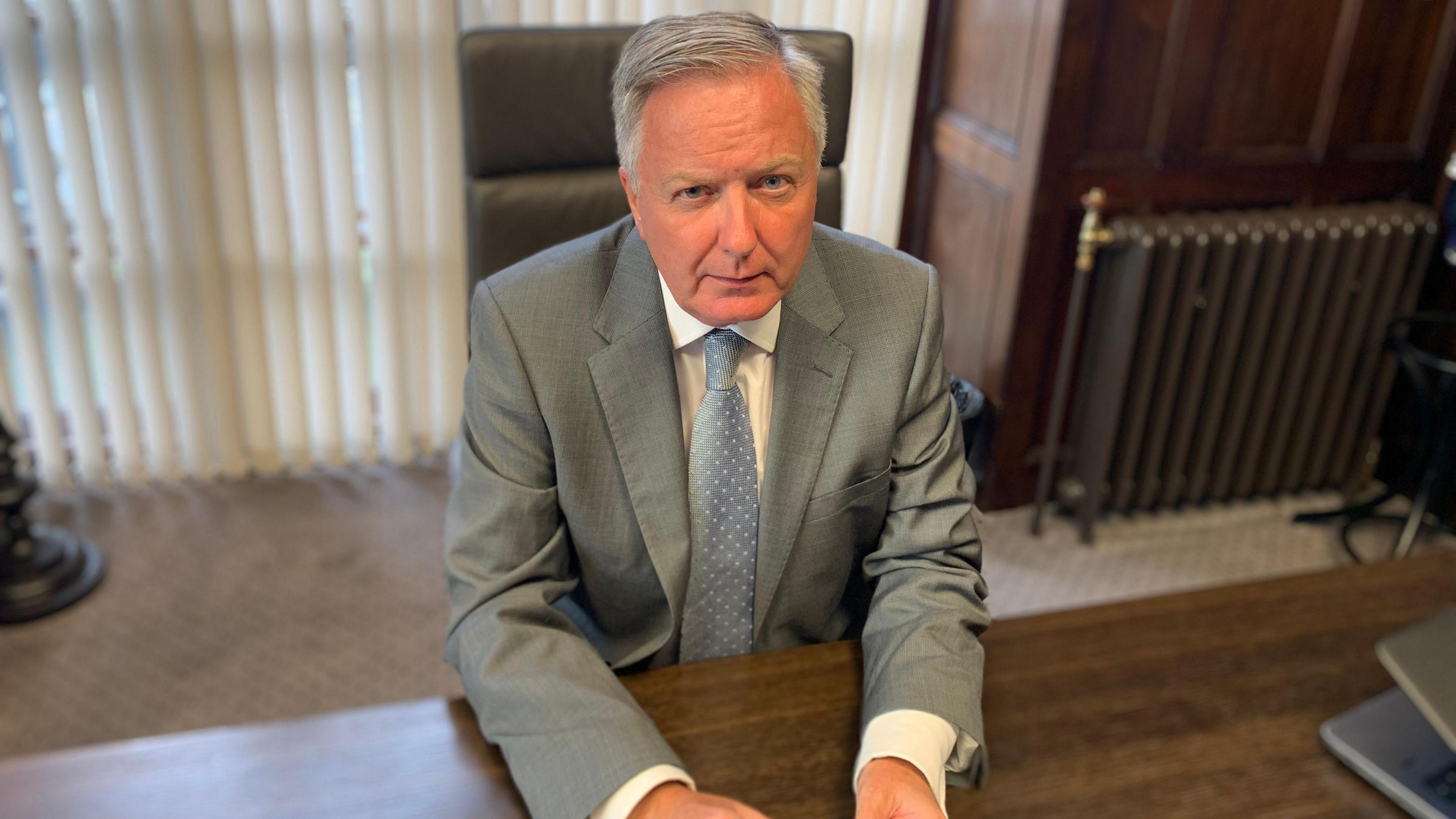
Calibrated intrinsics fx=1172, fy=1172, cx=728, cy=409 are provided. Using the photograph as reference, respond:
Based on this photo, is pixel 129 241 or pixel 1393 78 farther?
pixel 1393 78

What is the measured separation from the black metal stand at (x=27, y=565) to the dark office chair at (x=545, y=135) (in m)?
1.47

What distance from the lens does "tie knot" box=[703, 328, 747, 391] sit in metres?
1.19

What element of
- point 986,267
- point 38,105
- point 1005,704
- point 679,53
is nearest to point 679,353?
point 679,53

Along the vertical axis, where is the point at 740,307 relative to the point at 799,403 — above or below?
above

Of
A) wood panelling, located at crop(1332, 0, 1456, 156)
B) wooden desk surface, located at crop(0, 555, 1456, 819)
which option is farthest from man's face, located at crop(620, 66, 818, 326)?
wood panelling, located at crop(1332, 0, 1456, 156)

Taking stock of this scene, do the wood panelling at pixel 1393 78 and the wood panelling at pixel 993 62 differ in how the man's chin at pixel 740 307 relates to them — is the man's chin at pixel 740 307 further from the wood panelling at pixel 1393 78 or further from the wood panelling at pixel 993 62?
the wood panelling at pixel 1393 78

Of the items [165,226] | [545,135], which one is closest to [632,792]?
[545,135]

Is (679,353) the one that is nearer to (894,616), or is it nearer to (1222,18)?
(894,616)

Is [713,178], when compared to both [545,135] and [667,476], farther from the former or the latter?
[545,135]

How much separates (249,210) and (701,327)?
77.2 inches

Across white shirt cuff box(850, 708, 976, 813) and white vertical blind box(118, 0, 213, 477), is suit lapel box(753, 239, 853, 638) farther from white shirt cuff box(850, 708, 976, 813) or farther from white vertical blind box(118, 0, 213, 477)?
white vertical blind box(118, 0, 213, 477)

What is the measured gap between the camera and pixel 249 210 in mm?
2770

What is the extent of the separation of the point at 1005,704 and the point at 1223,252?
197 cm

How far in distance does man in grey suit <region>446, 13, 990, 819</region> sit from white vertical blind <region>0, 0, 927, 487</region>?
1.67m
